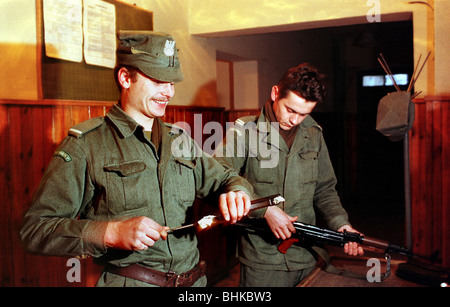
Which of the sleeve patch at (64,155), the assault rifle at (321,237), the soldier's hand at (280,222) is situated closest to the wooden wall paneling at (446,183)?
the assault rifle at (321,237)

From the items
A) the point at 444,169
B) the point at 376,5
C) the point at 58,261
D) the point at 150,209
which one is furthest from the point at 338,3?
the point at 58,261

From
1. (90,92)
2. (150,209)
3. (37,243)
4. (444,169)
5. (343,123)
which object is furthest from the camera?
(343,123)

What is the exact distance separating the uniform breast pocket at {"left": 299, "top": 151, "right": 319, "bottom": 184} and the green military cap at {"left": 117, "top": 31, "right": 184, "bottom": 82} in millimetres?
1270

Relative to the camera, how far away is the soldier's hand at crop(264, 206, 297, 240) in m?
2.50

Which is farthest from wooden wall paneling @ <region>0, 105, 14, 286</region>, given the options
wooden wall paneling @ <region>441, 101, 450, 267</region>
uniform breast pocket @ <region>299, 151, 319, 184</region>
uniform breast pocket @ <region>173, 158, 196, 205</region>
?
wooden wall paneling @ <region>441, 101, 450, 267</region>

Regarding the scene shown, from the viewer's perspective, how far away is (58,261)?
9.30 ft

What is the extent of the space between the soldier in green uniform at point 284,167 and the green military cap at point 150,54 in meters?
1.07

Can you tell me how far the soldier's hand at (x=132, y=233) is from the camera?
1.45 metres

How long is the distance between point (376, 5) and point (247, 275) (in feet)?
9.28

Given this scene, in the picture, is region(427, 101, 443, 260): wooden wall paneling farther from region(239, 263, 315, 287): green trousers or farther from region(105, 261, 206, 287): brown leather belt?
region(105, 261, 206, 287): brown leather belt

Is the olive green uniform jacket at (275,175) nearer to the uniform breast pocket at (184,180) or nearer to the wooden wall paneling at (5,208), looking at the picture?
the uniform breast pocket at (184,180)

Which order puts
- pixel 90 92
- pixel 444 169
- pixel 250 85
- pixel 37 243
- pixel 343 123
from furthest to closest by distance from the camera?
1. pixel 343 123
2. pixel 250 85
3. pixel 444 169
4. pixel 90 92
5. pixel 37 243

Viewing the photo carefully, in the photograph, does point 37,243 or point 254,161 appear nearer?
point 37,243
